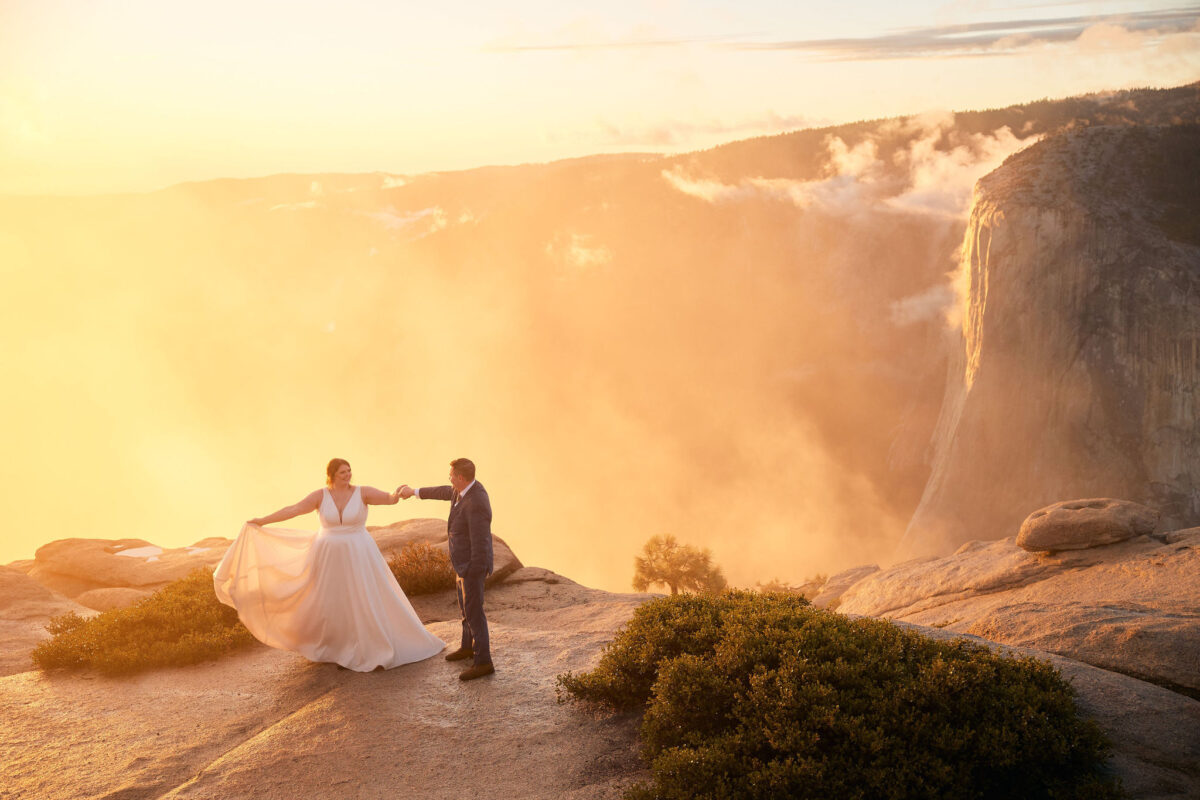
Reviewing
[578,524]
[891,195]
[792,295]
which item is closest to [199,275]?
[578,524]

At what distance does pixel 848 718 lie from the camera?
6609 millimetres

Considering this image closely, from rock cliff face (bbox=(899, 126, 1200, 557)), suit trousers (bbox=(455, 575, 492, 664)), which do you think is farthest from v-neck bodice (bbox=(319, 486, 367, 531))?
rock cliff face (bbox=(899, 126, 1200, 557))

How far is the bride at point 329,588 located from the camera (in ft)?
31.8

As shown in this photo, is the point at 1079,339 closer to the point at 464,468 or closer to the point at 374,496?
the point at 464,468

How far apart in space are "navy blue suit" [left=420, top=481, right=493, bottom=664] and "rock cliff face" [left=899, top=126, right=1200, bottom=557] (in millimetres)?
44516

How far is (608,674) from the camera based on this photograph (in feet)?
27.7

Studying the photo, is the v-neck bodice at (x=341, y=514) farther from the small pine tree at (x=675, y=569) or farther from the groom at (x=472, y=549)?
the small pine tree at (x=675, y=569)

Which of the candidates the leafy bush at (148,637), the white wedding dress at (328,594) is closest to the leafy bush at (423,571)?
the leafy bush at (148,637)

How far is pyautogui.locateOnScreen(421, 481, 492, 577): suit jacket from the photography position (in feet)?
30.9

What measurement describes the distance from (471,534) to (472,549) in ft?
0.66

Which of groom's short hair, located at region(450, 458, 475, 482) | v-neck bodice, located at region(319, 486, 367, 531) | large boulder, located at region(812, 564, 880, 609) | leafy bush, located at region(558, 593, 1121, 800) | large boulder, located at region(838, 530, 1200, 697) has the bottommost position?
large boulder, located at region(812, 564, 880, 609)

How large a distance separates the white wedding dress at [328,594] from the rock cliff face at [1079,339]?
44853mm

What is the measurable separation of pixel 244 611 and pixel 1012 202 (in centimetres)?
5150

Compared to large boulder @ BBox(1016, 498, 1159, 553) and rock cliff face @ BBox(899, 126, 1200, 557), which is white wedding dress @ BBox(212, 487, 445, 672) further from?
rock cliff face @ BBox(899, 126, 1200, 557)
